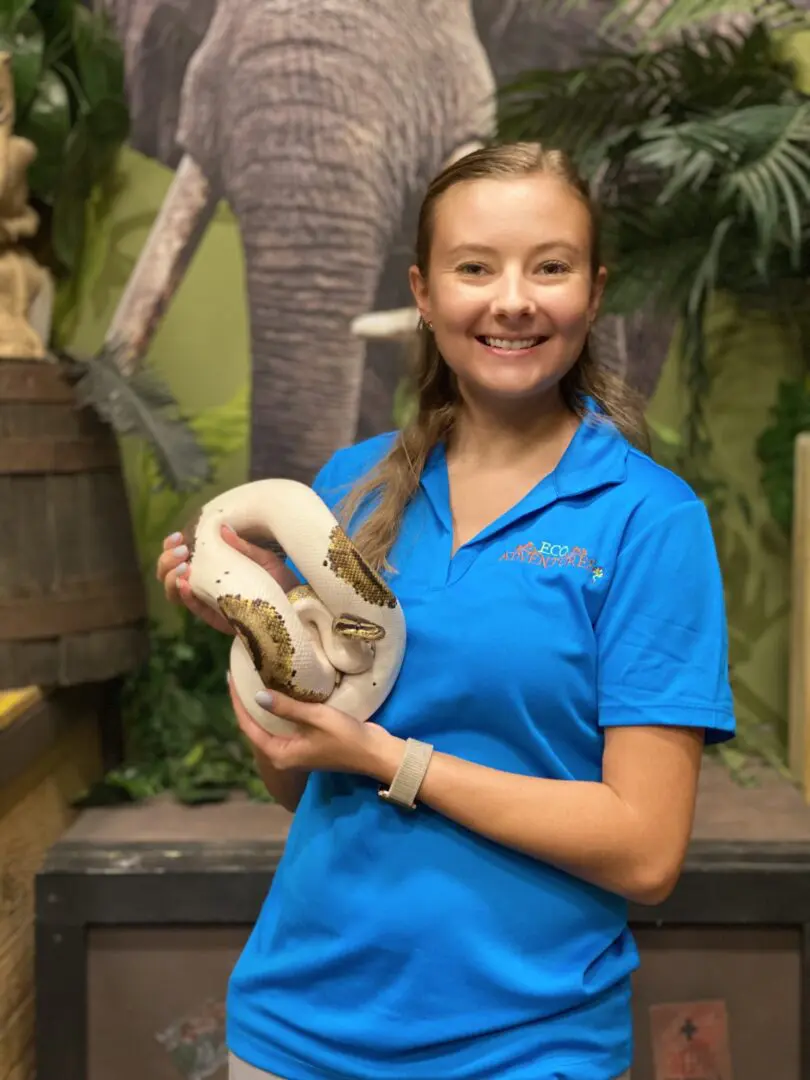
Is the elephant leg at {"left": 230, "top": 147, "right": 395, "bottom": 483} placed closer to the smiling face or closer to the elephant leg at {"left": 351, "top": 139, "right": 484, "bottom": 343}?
the elephant leg at {"left": 351, "top": 139, "right": 484, "bottom": 343}

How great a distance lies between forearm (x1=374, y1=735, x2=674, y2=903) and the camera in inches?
36.8

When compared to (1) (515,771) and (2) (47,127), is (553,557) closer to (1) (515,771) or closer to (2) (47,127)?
(1) (515,771)

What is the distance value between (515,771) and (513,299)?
409 mm

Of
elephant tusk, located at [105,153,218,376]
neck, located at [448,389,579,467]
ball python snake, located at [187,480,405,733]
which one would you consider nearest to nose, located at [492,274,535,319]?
neck, located at [448,389,579,467]

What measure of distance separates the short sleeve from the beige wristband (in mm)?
155

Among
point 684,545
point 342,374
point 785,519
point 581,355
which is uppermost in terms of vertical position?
point 581,355

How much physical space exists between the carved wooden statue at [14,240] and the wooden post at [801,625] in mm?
1544

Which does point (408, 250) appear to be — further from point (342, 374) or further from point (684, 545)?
point (684, 545)

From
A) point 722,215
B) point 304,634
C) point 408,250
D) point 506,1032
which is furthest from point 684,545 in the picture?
point 408,250

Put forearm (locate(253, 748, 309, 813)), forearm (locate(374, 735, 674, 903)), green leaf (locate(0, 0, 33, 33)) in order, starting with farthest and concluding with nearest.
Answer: green leaf (locate(0, 0, 33, 33)) < forearm (locate(253, 748, 309, 813)) < forearm (locate(374, 735, 674, 903))

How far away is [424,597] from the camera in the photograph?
101cm

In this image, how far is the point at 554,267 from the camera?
99 cm

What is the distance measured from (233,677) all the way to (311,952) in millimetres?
258

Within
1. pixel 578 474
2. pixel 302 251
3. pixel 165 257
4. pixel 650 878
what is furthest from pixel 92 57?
pixel 650 878
